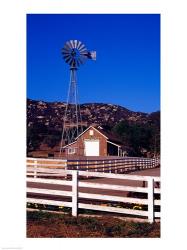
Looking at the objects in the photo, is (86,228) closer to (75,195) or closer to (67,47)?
(75,195)

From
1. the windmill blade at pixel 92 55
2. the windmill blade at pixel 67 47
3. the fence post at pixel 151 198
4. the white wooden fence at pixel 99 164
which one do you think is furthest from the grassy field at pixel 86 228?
the windmill blade at pixel 67 47

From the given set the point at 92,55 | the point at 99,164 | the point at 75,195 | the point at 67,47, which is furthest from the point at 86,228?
the point at 67,47

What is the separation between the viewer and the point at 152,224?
7953mm

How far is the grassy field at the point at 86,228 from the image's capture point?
7487mm

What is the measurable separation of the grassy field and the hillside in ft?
92.7

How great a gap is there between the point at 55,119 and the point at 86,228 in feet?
141

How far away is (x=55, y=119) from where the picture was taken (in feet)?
165

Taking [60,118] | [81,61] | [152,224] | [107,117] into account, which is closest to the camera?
[152,224]

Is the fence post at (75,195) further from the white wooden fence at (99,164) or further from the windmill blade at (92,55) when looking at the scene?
the windmill blade at (92,55)

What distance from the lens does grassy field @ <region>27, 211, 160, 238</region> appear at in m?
7.49

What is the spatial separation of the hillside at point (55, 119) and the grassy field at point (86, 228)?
92.7 ft
